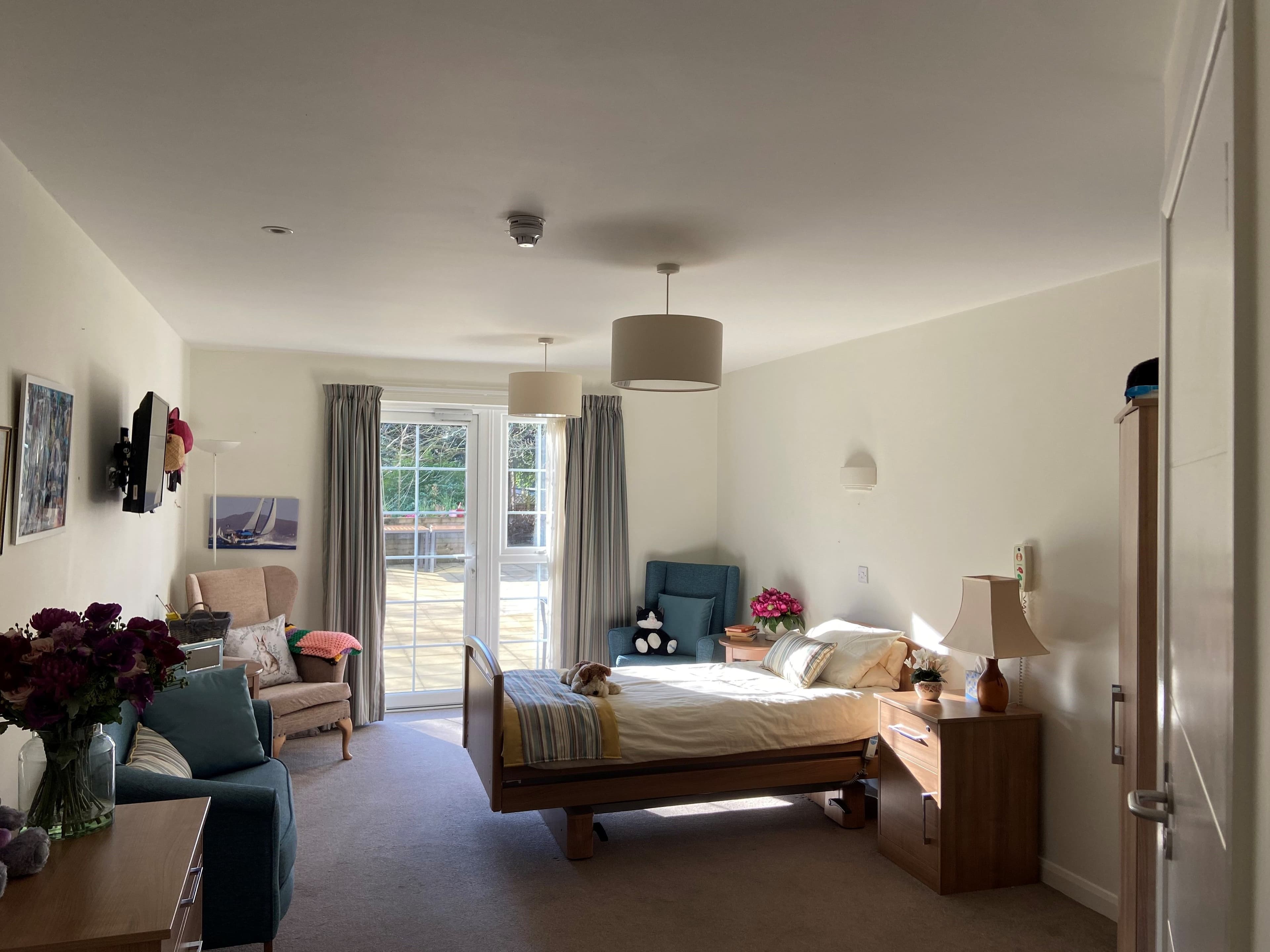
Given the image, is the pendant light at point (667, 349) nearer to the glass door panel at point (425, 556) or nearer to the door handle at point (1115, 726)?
the door handle at point (1115, 726)

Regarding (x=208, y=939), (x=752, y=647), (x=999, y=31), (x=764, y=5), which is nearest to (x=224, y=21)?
(x=764, y=5)

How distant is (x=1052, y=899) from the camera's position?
360cm

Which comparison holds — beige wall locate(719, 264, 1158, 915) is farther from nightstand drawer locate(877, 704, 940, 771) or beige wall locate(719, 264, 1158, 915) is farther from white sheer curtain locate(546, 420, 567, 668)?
white sheer curtain locate(546, 420, 567, 668)

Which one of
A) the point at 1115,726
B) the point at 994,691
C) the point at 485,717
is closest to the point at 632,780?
the point at 485,717

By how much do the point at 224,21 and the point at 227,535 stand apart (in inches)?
191

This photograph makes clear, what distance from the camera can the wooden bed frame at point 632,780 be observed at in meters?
3.86

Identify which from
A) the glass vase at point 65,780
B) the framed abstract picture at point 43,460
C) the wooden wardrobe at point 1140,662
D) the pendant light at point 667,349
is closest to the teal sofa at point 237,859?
the glass vase at point 65,780

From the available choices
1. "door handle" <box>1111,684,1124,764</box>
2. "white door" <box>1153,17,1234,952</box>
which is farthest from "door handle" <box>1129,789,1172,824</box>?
"door handle" <box>1111,684,1124,764</box>

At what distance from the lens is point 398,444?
21.3 feet

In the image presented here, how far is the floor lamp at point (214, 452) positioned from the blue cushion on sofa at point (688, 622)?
3.10m

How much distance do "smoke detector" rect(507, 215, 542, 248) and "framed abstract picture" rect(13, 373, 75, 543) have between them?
1.43m

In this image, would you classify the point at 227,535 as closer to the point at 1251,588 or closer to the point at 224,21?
the point at 224,21

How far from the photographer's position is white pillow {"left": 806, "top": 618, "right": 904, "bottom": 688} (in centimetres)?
450

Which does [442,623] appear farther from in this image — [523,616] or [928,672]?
[928,672]
